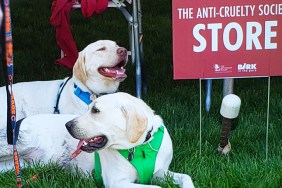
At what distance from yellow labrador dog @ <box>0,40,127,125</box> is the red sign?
686 millimetres

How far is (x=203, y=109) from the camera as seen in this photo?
4.68 m

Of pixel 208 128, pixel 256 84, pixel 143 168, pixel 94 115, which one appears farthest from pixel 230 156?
pixel 256 84

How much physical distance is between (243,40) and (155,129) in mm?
837

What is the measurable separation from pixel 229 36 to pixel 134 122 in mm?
958

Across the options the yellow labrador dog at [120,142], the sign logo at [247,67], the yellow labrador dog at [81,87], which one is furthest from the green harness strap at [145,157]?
the yellow labrador dog at [81,87]

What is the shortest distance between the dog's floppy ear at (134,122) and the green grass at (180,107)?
0.36 metres

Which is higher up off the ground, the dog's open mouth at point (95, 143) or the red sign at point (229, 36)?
the red sign at point (229, 36)

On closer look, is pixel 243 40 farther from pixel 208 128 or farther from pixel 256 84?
pixel 256 84

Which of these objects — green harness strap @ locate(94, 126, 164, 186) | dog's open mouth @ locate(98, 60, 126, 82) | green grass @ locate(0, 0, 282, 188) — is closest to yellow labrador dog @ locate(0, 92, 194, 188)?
green harness strap @ locate(94, 126, 164, 186)

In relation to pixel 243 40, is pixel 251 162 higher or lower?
lower

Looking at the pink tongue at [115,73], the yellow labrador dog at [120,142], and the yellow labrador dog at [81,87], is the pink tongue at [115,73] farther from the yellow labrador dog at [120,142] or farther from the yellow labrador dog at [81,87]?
the yellow labrador dog at [120,142]

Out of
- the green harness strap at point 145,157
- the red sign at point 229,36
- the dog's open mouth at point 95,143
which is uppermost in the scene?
the red sign at point 229,36

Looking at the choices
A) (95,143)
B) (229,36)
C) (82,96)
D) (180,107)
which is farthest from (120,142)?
(180,107)

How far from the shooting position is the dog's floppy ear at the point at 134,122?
3.05 meters
